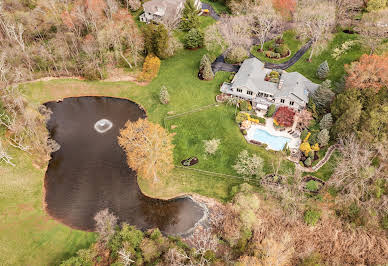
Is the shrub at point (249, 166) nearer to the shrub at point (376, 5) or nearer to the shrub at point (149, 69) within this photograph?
the shrub at point (149, 69)

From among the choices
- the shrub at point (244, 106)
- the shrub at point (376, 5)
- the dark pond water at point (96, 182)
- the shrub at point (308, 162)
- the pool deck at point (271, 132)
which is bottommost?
the dark pond water at point (96, 182)

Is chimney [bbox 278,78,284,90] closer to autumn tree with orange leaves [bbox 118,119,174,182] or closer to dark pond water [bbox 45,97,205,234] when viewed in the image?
autumn tree with orange leaves [bbox 118,119,174,182]

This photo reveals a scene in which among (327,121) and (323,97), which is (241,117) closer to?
(327,121)

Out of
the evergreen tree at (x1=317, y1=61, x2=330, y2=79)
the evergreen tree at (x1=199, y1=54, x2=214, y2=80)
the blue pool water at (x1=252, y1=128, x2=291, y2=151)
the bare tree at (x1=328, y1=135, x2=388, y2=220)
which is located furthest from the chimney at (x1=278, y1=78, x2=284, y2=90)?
the bare tree at (x1=328, y1=135, x2=388, y2=220)

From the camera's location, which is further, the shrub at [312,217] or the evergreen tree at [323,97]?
the evergreen tree at [323,97]

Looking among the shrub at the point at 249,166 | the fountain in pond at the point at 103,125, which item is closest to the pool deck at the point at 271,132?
the shrub at the point at 249,166

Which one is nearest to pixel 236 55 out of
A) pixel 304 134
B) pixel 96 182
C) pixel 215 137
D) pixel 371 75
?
pixel 215 137

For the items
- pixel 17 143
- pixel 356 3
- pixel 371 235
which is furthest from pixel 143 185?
pixel 356 3

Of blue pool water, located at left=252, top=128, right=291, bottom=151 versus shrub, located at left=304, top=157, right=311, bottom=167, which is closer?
shrub, located at left=304, top=157, right=311, bottom=167
